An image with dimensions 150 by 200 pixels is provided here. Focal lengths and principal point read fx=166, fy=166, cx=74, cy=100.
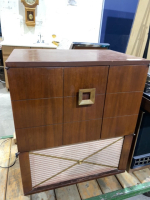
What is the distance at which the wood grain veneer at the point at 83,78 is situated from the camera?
843 mm

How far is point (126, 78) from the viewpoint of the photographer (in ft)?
3.09

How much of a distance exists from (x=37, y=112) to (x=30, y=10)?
290cm

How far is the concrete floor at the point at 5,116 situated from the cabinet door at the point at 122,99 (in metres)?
1.54

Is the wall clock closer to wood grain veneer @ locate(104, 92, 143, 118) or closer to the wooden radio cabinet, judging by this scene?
the wooden radio cabinet

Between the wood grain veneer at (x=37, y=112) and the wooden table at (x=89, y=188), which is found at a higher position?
the wood grain veneer at (x=37, y=112)

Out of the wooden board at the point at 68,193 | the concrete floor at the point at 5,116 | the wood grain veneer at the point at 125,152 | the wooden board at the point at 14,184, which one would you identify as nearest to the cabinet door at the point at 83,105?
the wood grain veneer at the point at 125,152

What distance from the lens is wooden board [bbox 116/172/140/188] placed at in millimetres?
1212

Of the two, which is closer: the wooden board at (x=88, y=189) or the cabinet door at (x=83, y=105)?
the cabinet door at (x=83, y=105)

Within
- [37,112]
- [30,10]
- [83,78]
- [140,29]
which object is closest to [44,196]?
[37,112]

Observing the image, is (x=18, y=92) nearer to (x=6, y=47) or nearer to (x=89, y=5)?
(x=6, y=47)

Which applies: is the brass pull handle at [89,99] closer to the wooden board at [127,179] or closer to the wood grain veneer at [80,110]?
the wood grain veneer at [80,110]

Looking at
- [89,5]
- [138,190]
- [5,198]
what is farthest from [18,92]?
[89,5]

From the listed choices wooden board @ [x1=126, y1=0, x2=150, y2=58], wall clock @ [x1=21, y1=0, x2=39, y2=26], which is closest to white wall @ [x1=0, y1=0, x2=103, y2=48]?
wall clock @ [x1=21, y1=0, x2=39, y2=26]

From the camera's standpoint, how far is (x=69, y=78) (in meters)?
0.85
